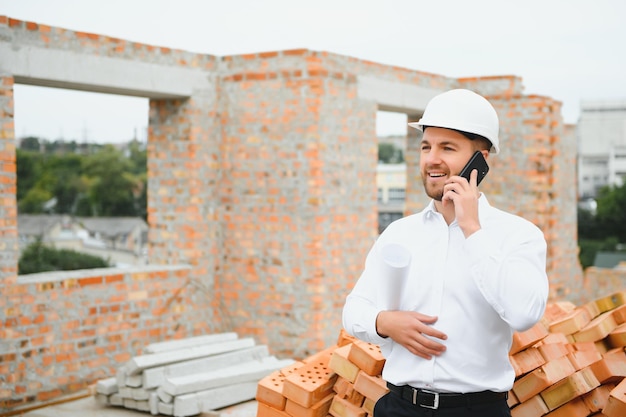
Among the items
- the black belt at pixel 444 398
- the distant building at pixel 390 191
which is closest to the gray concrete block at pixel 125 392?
the black belt at pixel 444 398

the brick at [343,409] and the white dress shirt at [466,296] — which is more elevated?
the white dress shirt at [466,296]

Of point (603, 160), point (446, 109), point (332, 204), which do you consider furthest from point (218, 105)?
point (603, 160)

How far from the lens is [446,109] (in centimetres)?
262

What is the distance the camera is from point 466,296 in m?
2.57

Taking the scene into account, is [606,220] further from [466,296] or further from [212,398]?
[466,296]

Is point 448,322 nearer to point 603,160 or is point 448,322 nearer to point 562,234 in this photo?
point 562,234

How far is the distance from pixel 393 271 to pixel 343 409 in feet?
5.47

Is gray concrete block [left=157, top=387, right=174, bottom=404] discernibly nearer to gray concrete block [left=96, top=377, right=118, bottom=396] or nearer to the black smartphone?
gray concrete block [left=96, top=377, right=118, bottom=396]

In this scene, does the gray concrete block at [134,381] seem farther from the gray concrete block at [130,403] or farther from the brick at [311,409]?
the brick at [311,409]

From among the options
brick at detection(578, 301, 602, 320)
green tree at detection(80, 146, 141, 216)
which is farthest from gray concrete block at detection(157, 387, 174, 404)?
green tree at detection(80, 146, 141, 216)

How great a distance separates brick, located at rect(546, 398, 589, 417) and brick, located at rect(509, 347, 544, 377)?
→ 0.24m

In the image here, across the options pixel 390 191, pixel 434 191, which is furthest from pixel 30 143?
pixel 434 191

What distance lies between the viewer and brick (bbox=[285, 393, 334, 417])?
4020mm

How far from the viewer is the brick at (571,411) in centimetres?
376
